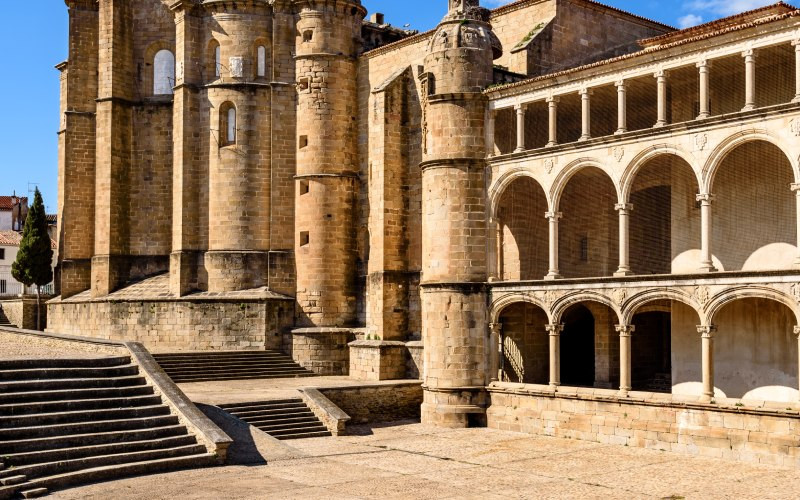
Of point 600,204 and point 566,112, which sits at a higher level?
point 566,112

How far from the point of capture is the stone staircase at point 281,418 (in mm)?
24906

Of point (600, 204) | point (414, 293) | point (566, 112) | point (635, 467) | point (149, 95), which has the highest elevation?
point (149, 95)

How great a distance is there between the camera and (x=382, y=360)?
3188cm

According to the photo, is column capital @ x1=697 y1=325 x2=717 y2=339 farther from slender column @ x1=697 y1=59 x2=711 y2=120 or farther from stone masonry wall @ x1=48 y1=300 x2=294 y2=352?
stone masonry wall @ x1=48 y1=300 x2=294 y2=352

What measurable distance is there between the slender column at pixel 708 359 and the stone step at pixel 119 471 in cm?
1115

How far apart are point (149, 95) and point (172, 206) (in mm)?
4670

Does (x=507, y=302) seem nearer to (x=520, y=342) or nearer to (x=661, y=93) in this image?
(x=520, y=342)

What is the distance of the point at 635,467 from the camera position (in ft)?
68.5

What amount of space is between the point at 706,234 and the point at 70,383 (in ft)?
48.6

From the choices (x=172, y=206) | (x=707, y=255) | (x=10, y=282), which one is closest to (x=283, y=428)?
(x=707, y=255)

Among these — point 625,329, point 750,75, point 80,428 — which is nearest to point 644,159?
point 750,75

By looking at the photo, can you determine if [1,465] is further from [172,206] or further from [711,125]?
[172,206]

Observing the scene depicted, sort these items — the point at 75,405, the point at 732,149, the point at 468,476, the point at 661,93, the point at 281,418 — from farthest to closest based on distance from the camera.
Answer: the point at 281,418, the point at 661,93, the point at 732,149, the point at 75,405, the point at 468,476

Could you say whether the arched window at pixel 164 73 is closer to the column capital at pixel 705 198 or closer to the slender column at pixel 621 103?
the slender column at pixel 621 103
